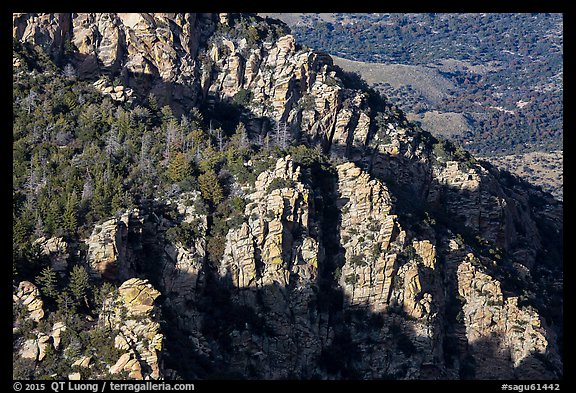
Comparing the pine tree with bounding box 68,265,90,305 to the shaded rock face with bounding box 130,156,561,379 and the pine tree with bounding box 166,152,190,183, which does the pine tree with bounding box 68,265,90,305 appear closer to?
the shaded rock face with bounding box 130,156,561,379

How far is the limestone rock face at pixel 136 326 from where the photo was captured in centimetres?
6806

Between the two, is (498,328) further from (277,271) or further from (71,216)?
(71,216)

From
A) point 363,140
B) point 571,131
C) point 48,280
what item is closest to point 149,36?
point 363,140

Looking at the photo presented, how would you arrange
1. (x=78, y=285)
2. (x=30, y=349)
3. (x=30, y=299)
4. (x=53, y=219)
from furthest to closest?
(x=53, y=219) < (x=78, y=285) < (x=30, y=299) < (x=30, y=349)

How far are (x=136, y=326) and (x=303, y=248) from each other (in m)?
19.0

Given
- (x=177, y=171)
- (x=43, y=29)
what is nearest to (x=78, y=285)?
(x=177, y=171)

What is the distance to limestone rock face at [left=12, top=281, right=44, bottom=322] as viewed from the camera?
72.3 metres

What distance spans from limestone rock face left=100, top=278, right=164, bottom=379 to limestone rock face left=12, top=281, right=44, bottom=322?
350 cm

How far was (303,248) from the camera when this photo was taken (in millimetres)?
87938

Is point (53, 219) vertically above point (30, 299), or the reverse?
point (53, 219)

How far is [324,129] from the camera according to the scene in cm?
10712

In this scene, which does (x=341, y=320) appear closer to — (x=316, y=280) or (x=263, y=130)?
(x=316, y=280)

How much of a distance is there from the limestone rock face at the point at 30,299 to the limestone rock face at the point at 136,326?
3.50 m

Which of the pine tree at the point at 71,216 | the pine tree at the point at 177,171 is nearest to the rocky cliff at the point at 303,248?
the pine tree at the point at 71,216
